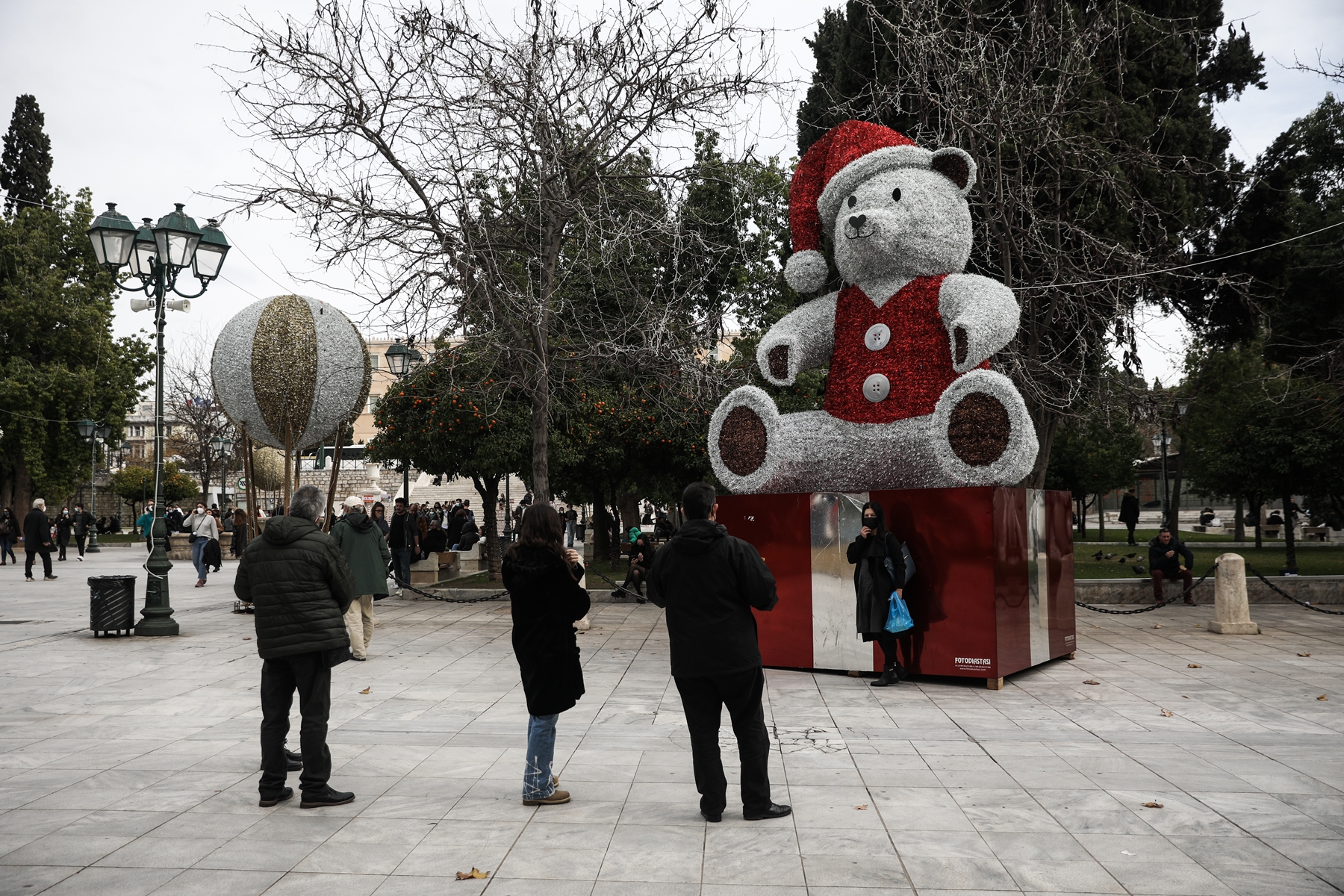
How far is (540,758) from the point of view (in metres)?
5.03

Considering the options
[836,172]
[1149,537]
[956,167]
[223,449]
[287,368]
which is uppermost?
[836,172]

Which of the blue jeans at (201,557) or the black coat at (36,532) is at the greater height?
the black coat at (36,532)

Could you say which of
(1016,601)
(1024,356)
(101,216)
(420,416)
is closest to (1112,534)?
(1024,356)

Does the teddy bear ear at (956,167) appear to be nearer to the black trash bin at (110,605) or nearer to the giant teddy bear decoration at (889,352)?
the giant teddy bear decoration at (889,352)

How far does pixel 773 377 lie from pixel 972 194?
20.0ft

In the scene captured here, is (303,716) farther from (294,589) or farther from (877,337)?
(877,337)

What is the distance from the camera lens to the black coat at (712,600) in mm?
4785

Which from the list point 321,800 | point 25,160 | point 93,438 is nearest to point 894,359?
point 321,800

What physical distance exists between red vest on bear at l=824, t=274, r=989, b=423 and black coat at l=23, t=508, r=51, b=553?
691 inches

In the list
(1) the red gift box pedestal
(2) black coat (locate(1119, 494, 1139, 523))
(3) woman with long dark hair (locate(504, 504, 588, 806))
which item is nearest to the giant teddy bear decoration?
(1) the red gift box pedestal

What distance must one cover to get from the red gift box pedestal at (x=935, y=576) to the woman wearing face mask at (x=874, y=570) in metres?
0.36

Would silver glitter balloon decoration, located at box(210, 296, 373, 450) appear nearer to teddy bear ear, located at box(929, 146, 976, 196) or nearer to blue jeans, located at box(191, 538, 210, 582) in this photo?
teddy bear ear, located at box(929, 146, 976, 196)

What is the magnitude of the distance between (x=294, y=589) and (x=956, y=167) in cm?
677

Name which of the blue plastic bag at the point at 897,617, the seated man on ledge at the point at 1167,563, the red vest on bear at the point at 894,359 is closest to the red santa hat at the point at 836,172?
the red vest on bear at the point at 894,359
